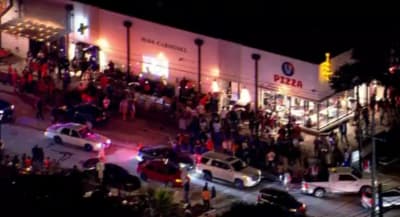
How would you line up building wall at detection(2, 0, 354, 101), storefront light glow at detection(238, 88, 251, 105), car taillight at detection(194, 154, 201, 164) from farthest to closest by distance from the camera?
storefront light glow at detection(238, 88, 251, 105)
building wall at detection(2, 0, 354, 101)
car taillight at detection(194, 154, 201, 164)

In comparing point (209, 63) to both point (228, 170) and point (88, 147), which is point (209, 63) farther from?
point (228, 170)

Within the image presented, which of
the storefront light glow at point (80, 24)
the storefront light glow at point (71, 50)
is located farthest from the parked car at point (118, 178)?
the storefront light glow at point (71, 50)

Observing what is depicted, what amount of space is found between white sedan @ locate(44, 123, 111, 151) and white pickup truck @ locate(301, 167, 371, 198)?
10090 millimetres

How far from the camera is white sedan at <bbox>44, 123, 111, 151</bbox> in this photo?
187 feet

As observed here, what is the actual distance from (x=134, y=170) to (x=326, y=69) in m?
10.5

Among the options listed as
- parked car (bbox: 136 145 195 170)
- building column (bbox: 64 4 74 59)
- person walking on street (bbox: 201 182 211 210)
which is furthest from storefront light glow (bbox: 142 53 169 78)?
person walking on street (bbox: 201 182 211 210)

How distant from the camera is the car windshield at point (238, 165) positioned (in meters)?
53.9

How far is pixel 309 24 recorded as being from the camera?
63.2 m

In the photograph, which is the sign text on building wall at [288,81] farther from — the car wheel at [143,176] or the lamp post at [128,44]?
the car wheel at [143,176]

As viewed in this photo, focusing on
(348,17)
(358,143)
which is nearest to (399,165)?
(358,143)

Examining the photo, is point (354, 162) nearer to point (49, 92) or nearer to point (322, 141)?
point (322, 141)

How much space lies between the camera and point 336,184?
53062 mm

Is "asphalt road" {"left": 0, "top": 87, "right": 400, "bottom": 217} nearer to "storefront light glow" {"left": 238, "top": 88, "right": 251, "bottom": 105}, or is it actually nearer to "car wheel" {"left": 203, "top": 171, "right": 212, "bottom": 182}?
"car wheel" {"left": 203, "top": 171, "right": 212, "bottom": 182}

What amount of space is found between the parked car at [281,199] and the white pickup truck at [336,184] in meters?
1.78
